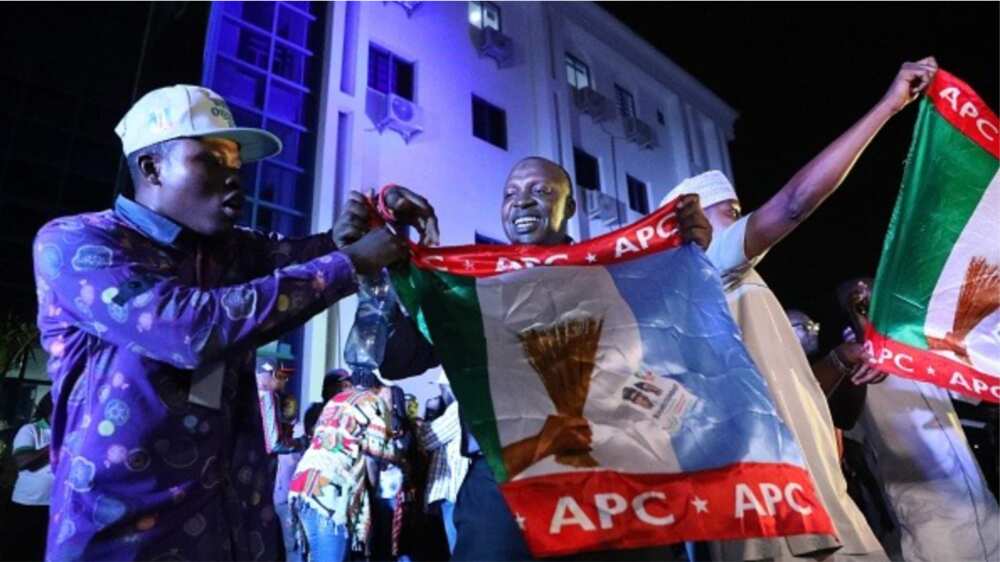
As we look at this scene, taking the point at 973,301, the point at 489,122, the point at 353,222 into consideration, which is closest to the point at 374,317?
the point at 353,222

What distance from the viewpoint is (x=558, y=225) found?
253 centimetres

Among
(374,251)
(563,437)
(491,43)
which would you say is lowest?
(563,437)

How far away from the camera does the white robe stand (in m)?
2.11

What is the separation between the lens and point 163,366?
160cm

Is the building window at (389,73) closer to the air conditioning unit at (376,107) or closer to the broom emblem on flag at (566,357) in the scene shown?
the air conditioning unit at (376,107)

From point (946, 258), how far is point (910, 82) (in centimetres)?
82

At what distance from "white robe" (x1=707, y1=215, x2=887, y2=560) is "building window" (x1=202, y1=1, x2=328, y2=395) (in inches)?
348

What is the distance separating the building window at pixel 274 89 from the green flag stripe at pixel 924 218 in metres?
8.89

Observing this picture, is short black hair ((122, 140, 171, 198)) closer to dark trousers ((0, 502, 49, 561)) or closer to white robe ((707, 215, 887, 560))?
white robe ((707, 215, 887, 560))

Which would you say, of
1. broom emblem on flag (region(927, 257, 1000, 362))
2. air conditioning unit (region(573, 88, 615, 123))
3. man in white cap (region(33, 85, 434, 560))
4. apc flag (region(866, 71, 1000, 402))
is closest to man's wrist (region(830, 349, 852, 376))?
apc flag (region(866, 71, 1000, 402))

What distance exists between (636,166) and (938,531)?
1534cm

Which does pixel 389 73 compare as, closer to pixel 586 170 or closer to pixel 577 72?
pixel 586 170

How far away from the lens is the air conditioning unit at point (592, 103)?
1634 centimetres

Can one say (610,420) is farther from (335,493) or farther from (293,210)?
(293,210)
